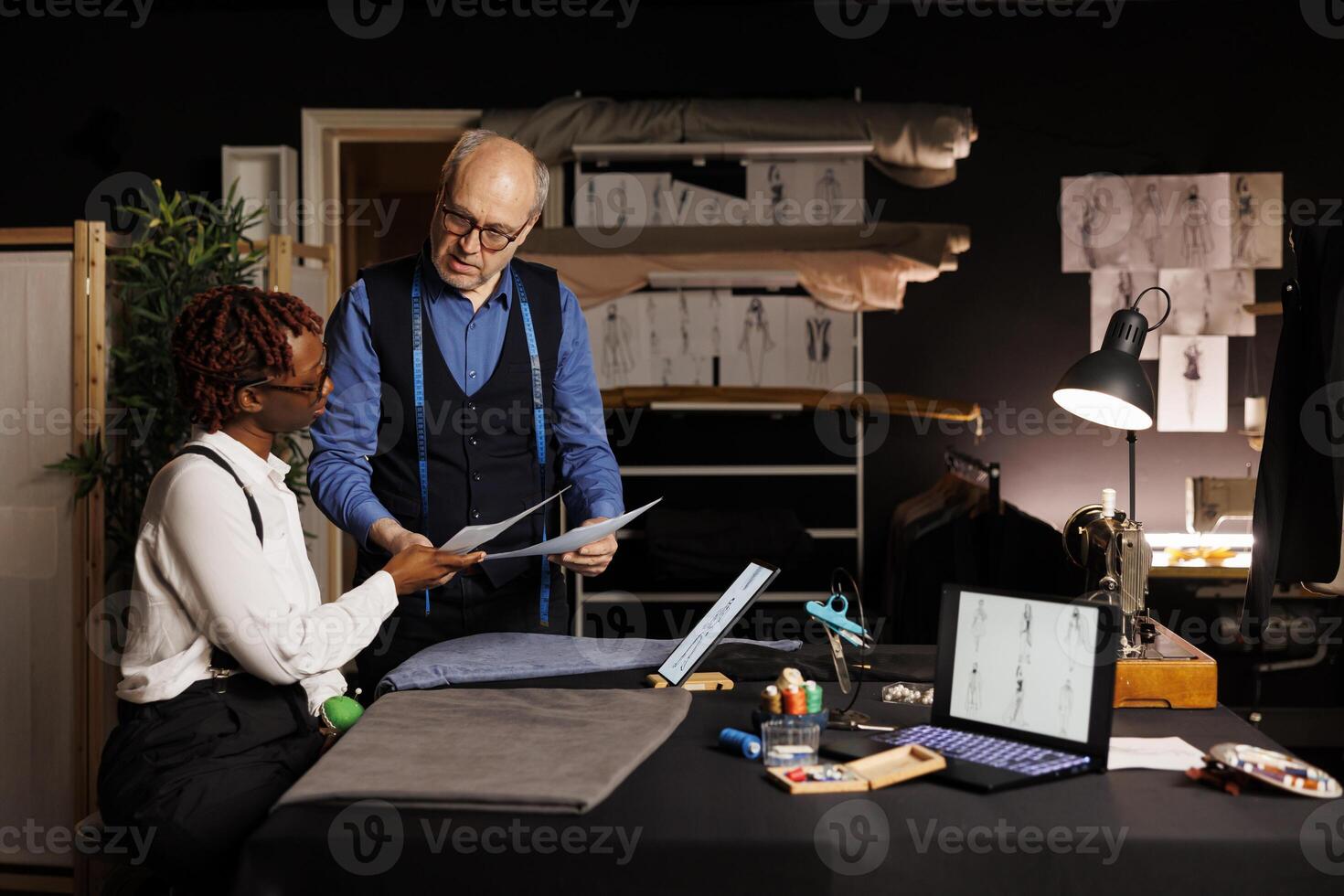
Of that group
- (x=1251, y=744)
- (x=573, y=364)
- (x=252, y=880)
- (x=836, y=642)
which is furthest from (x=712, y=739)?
(x=573, y=364)

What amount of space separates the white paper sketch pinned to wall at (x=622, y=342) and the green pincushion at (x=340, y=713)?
3096 millimetres

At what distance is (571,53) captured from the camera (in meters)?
5.27

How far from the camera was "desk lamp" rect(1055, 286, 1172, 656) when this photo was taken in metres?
2.04

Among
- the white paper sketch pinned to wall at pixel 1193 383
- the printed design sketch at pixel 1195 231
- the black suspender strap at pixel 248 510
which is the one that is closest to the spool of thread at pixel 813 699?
the black suspender strap at pixel 248 510

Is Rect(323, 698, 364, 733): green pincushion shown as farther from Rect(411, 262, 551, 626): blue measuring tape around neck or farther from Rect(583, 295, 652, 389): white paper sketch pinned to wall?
Rect(583, 295, 652, 389): white paper sketch pinned to wall

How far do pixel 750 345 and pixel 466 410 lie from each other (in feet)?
8.63

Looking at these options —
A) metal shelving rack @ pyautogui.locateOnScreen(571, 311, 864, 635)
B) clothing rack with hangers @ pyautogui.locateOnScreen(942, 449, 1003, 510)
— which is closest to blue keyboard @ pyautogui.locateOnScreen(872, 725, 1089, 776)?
clothing rack with hangers @ pyautogui.locateOnScreen(942, 449, 1003, 510)

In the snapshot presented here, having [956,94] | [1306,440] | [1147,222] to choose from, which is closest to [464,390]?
[1306,440]

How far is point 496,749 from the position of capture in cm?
161

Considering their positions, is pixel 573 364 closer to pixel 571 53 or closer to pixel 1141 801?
pixel 1141 801

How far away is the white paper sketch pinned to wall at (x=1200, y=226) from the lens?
5184mm

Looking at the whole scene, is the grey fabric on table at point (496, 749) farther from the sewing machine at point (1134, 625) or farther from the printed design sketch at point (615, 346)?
the printed design sketch at point (615, 346)

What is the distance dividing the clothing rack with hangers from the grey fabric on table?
84.1 inches

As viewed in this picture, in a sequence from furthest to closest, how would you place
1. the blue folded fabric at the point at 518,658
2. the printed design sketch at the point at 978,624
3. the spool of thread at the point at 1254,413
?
1. the spool of thread at the point at 1254,413
2. the blue folded fabric at the point at 518,658
3. the printed design sketch at the point at 978,624
